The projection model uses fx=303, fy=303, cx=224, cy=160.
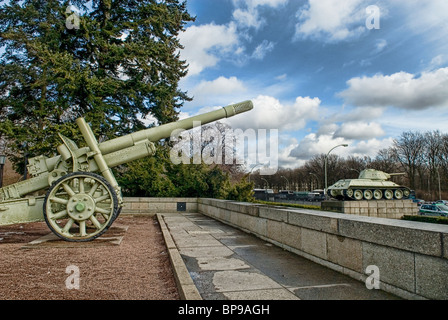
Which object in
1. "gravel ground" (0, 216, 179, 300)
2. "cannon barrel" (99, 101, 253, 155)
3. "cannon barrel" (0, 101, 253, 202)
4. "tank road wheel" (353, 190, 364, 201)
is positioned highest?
"cannon barrel" (99, 101, 253, 155)

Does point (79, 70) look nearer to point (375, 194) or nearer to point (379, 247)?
point (379, 247)

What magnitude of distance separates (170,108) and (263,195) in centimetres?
2781

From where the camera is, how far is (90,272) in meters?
4.41

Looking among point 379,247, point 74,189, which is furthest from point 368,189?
point 74,189

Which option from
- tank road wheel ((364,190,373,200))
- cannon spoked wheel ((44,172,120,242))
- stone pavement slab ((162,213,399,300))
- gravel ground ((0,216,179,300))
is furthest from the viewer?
tank road wheel ((364,190,373,200))

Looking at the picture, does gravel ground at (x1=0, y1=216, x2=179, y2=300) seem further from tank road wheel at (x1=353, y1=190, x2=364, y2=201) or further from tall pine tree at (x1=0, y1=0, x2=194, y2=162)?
tank road wheel at (x1=353, y1=190, x2=364, y2=201)

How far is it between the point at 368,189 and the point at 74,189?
2102 cm

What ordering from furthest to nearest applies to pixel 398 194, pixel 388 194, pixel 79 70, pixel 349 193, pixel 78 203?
1. pixel 388 194
2. pixel 398 194
3. pixel 349 193
4. pixel 79 70
5. pixel 78 203

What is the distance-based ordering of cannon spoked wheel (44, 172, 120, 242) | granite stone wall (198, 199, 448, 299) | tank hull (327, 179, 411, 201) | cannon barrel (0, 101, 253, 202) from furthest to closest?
tank hull (327, 179, 411, 201)
cannon barrel (0, 101, 253, 202)
cannon spoked wheel (44, 172, 120, 242)
granite stone wall (198, 199, 448, 299)

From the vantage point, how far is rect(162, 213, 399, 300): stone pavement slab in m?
3.30

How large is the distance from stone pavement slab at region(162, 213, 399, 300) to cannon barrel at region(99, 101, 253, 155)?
3.10m

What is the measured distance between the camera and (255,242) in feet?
22.0

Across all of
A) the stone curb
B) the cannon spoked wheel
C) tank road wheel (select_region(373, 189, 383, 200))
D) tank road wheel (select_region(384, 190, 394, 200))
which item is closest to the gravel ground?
the stone curb

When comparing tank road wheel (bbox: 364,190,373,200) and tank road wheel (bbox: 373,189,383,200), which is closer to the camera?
tank road wheel (bbox: 364,190,373,200)
